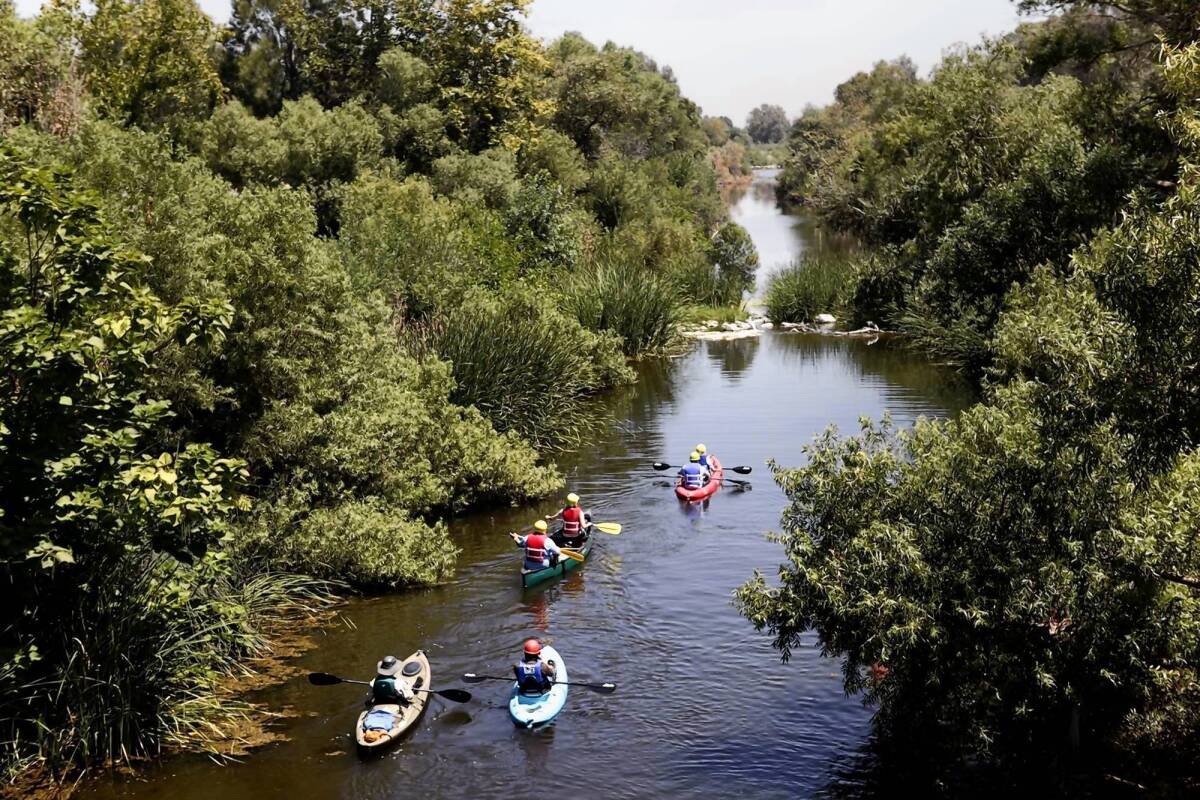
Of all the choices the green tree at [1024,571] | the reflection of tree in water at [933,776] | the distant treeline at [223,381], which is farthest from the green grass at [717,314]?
the green tree at [1024,571]

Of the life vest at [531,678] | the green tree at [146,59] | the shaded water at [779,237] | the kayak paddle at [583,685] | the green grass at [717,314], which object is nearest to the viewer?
the life vest at [531,678]

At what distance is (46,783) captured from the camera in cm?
1298

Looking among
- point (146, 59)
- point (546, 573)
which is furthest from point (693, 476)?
point (146, 59)

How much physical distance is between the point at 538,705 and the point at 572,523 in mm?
6976

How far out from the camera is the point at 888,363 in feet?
139

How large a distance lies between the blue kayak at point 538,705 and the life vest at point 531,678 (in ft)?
0.24

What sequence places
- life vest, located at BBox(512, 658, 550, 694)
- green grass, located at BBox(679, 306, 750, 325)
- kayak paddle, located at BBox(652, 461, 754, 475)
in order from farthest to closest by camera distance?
green grass, located at BBox(679, 306, 750, 325) < kayak paddle, located at BBox(652, 461, 754, 475) < life vest, located at BBox(512, 658, 550, 694)

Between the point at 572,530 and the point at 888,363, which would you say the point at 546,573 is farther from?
the point at 888,363

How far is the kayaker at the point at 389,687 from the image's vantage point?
49.3ft

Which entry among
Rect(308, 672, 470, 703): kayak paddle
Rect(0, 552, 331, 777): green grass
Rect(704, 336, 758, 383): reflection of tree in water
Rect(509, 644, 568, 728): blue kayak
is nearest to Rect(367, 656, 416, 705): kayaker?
Rect(308, 672, 470, 703): kayak paddle

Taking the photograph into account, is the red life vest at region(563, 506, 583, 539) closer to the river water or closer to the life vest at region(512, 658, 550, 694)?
the river water

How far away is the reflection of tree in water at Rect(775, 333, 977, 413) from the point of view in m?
36.0

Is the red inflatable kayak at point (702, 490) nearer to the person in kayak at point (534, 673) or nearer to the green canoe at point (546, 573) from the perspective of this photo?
the green canoe at point (546, 573)

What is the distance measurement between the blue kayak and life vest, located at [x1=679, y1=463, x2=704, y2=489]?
396 inches
